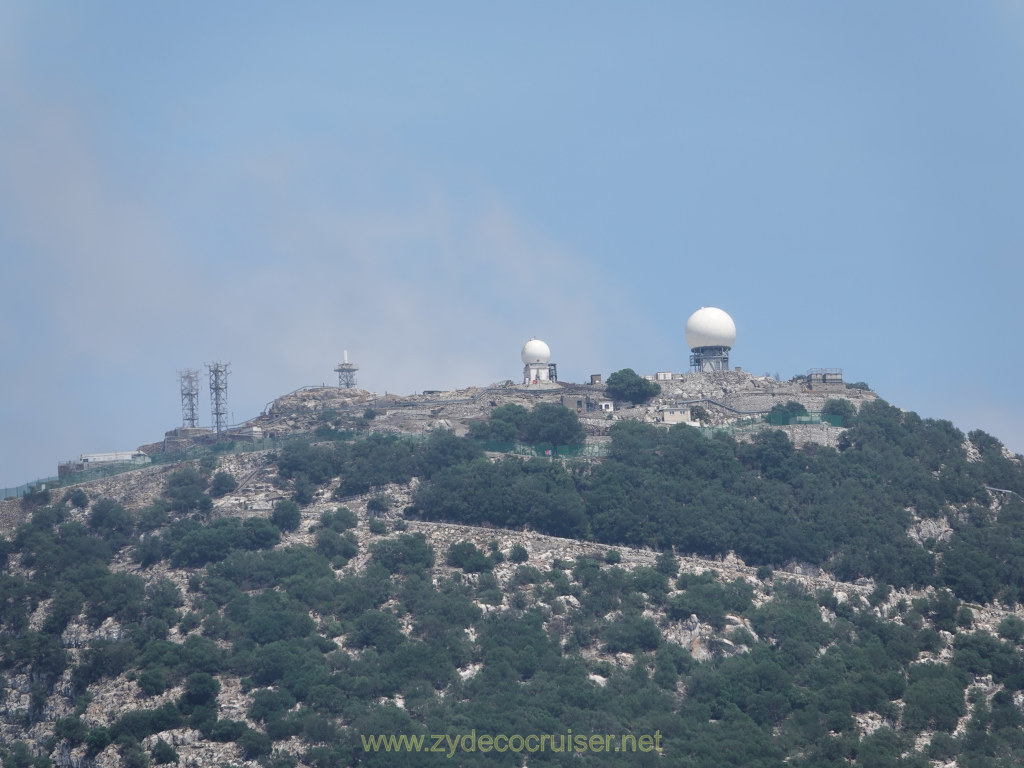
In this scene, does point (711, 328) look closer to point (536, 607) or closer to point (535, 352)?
point (535, 352)

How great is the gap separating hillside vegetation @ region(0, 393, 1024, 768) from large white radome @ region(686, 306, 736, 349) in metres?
12.0

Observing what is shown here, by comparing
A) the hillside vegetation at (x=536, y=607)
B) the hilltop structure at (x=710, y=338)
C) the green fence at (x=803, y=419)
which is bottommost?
the hillside vegetation at (x=536, y=607)

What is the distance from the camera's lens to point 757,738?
2266 inches

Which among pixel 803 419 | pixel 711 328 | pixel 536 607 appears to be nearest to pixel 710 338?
pixel 711 328

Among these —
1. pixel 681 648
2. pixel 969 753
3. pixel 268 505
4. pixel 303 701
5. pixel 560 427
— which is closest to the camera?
pixel 969 753

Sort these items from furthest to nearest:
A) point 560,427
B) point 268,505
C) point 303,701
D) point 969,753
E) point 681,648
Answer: point 560,427 → point 268,505 → point 681,648 → point 303,701 → point 969,753

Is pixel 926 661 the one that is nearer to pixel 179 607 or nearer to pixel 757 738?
pixel 757 738

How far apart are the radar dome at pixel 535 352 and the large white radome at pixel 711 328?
1006cm

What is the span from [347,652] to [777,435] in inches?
1192

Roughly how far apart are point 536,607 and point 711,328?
32.4 metres

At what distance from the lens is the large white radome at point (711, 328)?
95062 mm

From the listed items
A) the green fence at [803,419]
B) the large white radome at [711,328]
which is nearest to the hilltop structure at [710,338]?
the large white radome at [711,328]

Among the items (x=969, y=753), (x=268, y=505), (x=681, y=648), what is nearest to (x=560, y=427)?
(x=268, y=505)

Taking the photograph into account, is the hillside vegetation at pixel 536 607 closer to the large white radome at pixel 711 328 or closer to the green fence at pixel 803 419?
the green fence at pixel 803 419
